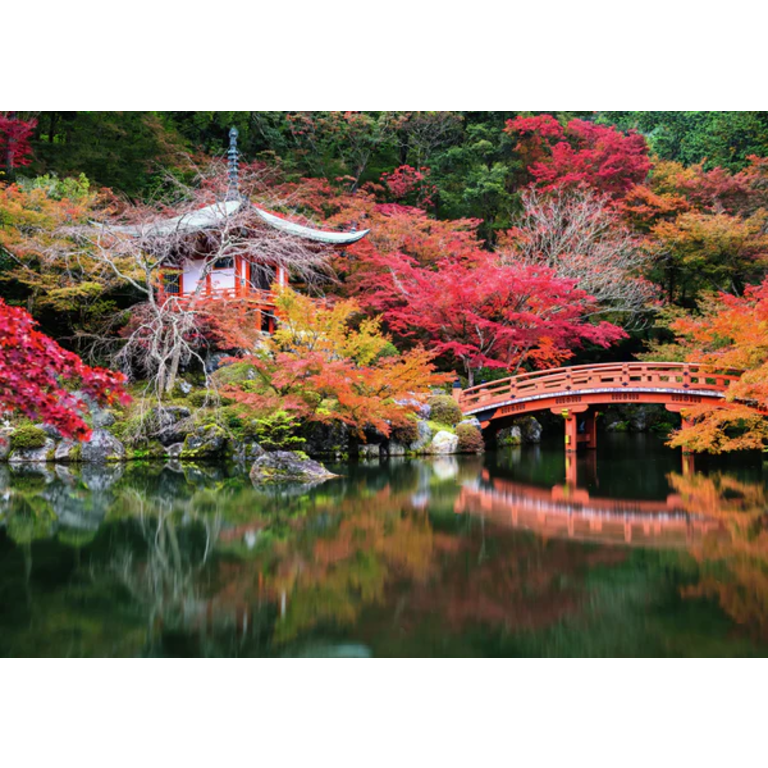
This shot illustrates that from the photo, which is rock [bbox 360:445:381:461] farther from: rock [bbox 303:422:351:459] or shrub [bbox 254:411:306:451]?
shrub [bbox 254:411:306:451]

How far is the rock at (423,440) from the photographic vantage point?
1430cm

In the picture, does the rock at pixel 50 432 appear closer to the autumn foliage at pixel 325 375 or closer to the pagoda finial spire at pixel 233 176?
the autumn foliage at pixel 325 375

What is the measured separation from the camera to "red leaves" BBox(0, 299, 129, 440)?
368 centimetres

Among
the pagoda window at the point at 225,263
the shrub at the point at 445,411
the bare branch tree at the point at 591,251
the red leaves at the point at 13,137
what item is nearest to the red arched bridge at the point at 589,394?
the shrub at the point at 445,411

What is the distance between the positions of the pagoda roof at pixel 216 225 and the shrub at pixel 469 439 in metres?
5.40

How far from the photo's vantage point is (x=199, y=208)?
1605cm

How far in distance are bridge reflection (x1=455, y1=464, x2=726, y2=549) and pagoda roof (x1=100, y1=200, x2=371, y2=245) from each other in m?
8.61

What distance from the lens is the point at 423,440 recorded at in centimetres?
1441

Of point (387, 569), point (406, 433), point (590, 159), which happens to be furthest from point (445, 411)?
point (590, 159)

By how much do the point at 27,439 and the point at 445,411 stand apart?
8.26 meters

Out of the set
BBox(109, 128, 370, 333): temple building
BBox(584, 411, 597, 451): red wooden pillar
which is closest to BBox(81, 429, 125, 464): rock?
BBox(109, 128, 370, 333): temple building

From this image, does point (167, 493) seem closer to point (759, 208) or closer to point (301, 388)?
point (301, 388)

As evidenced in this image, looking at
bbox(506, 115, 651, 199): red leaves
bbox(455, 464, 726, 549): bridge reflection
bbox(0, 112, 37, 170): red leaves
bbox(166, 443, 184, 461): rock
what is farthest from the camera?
bbox(506, 115, 651, 199): red leaves

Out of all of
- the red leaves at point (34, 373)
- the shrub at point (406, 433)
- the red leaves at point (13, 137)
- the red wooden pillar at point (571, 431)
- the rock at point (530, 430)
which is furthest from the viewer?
the rock at point (530, 430)
